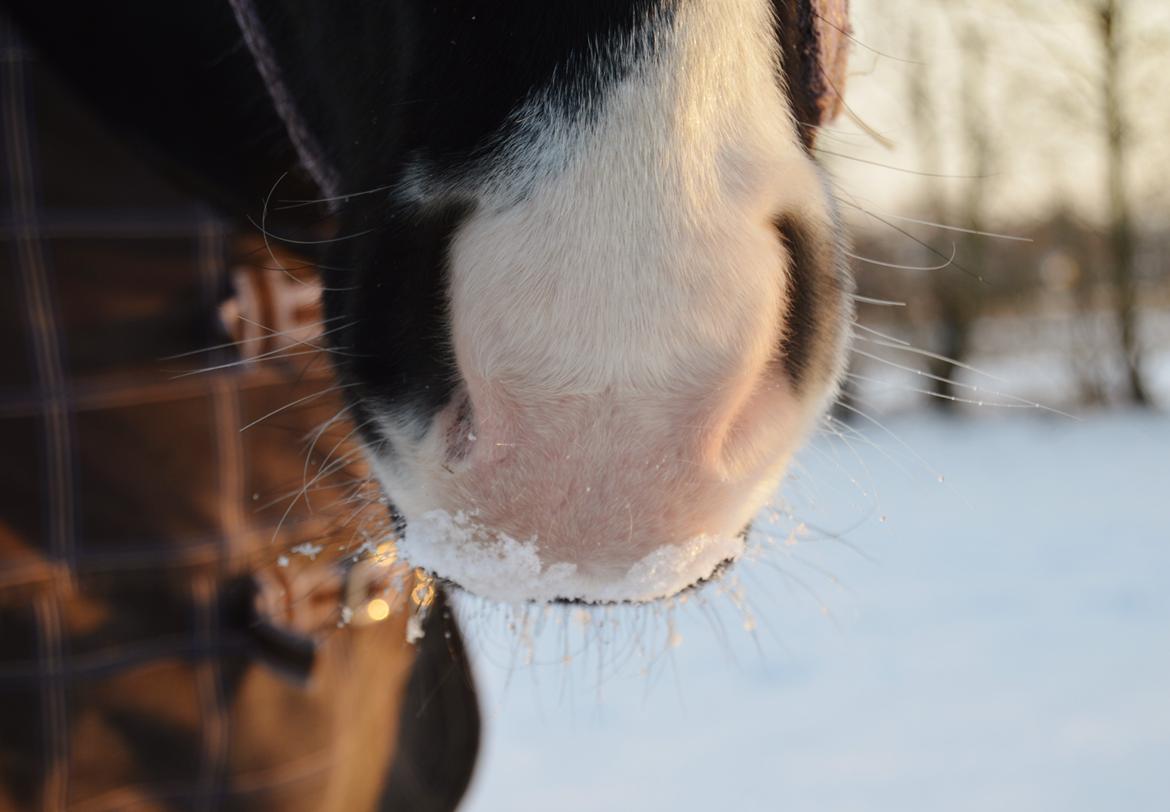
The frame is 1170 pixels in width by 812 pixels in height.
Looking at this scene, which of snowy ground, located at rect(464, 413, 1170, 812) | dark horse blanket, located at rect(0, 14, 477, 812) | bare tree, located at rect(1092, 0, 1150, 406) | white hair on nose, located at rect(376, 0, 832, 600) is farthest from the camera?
bare tree, located at rect(1092, 0, 1150, 406)

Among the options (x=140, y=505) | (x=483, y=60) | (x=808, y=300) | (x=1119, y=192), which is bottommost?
(x=1119, y=192)

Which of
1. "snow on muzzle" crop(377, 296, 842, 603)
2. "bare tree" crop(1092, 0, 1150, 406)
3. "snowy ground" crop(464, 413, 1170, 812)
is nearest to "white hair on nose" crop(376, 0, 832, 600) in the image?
"snow on muzzle" crop(377, 296, 842, 603)

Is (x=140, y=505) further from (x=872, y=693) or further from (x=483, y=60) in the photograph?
(x=872, y=693)

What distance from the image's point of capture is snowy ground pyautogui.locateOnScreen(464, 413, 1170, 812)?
193 centimetres

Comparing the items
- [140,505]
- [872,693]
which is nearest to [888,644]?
[872,693]

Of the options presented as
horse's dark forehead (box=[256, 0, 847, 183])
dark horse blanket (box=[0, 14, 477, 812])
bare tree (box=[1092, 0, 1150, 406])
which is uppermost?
horse's dark forehead (box=[256, 0, 847, 183])

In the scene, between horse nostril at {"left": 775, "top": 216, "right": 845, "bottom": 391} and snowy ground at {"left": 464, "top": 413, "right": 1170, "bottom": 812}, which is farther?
snowy ground at {"left": 464, "top": 413, "right": 1170, "bottom": 812}

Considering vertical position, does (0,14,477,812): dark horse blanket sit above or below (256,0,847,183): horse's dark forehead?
below

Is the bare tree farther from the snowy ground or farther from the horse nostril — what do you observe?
the horse nostril

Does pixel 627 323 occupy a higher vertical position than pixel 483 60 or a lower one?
lower

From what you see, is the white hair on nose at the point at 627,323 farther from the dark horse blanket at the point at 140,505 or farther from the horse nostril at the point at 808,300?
the dark horse blanket at the point at 140,505

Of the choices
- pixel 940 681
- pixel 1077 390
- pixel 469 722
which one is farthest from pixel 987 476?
pixel 469 722

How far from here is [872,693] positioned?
2531 mm

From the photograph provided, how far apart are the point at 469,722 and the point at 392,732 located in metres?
0.10
